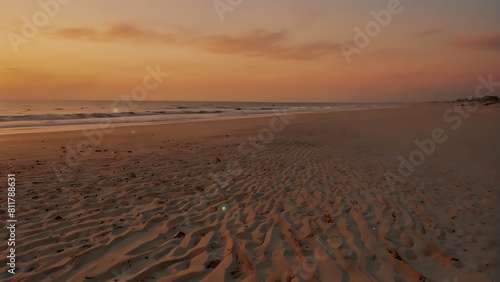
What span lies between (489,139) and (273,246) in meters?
18.1

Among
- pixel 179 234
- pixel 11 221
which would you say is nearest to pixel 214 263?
pixel 179 234

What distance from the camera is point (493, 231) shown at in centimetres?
575

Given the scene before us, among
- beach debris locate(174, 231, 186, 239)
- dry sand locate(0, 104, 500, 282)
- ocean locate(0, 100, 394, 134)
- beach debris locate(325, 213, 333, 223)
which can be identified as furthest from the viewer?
ocean locate(0, 100, 394, 134)

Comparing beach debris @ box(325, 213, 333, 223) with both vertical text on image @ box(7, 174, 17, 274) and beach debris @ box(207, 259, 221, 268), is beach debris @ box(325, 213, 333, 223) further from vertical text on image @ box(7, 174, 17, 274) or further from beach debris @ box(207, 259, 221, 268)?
vertical text on image @ box(7, 174, 17, 274)

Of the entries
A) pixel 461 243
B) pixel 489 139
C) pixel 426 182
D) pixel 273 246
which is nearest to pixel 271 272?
pixel 273 246

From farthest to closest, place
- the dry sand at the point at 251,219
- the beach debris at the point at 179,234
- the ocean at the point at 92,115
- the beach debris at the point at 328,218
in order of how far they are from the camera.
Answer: the ocean at the point at 92,115 → the beach debris at the point at 328,218 → the beach debris at the point at 179,234 → the dry sand at the point at 251,219

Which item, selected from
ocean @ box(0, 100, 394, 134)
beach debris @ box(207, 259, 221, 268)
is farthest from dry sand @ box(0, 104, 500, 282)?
ocean @ box(0, 100, 394, 134)

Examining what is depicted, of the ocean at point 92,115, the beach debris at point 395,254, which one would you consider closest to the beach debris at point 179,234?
the beach debris at point 395,254

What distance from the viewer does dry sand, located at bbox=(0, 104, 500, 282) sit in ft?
14.9

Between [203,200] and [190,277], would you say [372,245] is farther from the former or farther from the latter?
[203,200]

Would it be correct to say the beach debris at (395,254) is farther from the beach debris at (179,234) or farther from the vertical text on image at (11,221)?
the vertical text on image at (11,221)

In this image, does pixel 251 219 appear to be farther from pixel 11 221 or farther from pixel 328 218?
pixel 11 221

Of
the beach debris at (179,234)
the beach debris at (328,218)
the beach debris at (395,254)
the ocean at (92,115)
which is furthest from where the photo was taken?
the ocean at (92,115)

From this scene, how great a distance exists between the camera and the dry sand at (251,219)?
4539 millimetres
